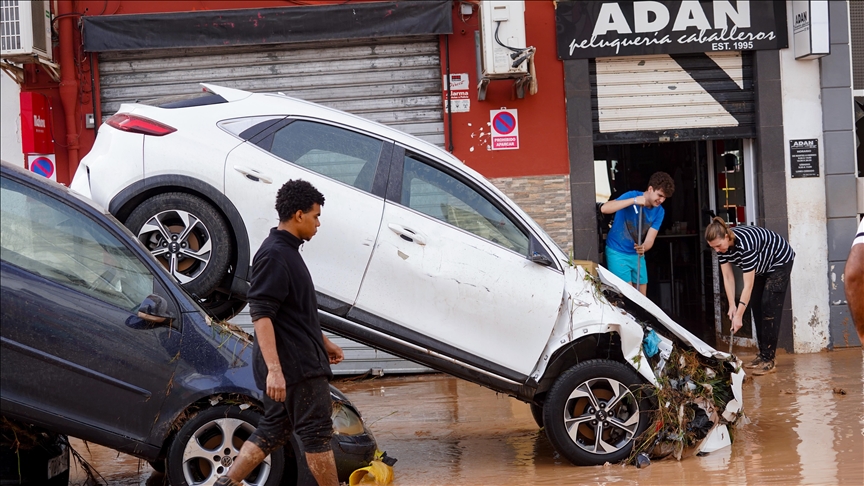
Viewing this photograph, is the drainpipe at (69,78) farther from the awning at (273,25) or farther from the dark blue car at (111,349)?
the dark blue car at (111,349)

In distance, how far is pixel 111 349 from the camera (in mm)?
4594

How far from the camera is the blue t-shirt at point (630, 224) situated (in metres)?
8.92

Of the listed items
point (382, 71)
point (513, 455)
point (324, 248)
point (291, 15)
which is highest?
point (291, 15)

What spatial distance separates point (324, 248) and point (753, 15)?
22.0ft

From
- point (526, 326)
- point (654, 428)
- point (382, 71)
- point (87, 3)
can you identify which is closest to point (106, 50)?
point (87, 3)

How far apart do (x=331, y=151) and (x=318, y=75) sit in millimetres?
4383

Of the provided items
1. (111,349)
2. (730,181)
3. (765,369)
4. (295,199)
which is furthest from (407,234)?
(730,181)

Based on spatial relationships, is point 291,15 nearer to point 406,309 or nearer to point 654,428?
point 406,309

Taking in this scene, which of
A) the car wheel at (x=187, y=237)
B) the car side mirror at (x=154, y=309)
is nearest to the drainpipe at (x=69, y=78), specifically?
the car wheel at (x=187, y=237)

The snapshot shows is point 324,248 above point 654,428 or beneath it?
above

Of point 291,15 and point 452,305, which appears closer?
point 452,305

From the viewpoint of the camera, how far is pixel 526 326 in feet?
18.5

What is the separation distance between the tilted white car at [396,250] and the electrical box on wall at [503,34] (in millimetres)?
3546

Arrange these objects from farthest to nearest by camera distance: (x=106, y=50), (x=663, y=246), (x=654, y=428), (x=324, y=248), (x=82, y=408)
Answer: (x=663, y=246) → (x=106, y=50) → (x=654, y=428) → (x=324, y=248) → (x=82, y=408)
